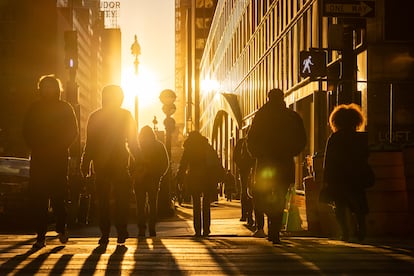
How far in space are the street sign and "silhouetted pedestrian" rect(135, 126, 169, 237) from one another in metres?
3.58

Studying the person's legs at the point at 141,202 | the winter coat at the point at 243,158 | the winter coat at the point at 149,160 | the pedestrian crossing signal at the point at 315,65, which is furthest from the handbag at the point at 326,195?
the pedestrian crossing signal at the point at 315,65

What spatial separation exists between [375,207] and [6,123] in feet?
343

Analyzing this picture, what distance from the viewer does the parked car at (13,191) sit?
1797 centimetres

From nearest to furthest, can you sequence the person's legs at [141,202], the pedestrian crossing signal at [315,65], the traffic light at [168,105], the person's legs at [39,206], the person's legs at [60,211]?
the person's legs at [39,206] → the person's legs at [60,211] → the person's legs at [141,202] → the pedestrian crossing signal at [315,65] → the traffic light at [168,105]

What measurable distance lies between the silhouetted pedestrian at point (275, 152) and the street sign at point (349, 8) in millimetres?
5210

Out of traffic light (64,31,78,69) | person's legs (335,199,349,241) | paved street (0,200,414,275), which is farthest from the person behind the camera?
traffic light (64,31,78,69)

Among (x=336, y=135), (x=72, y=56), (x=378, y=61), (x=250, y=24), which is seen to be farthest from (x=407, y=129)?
(x=250, y=24)

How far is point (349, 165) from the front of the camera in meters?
9.52

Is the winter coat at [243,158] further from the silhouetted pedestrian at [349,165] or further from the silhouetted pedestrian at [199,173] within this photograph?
the silhouetted pedestrian at [349,165]

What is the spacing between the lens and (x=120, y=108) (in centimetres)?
934

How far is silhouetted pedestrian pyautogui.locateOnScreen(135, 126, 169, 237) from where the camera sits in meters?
13.7

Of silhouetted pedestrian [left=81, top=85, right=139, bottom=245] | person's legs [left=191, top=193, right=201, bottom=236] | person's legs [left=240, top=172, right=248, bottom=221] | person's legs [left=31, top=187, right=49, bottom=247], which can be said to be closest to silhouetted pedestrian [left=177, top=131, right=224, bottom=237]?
person's legs [left=191, top=193, right=201, bottom=236]

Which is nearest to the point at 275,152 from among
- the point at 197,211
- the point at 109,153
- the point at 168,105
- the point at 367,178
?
the point at 367,178

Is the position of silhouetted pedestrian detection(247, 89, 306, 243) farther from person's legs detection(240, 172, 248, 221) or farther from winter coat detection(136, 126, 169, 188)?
person's legs detection(240, 172, 248, 221)
